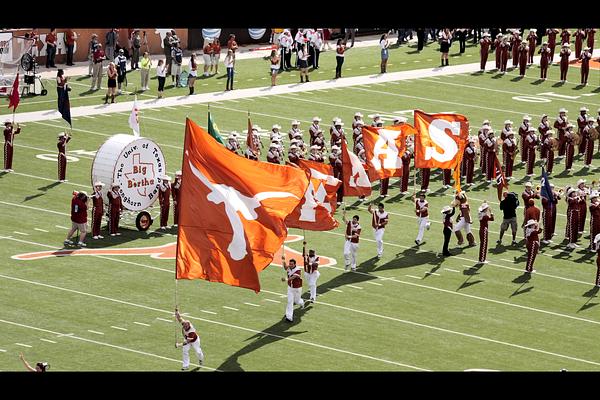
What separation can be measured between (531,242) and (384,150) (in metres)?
4.98

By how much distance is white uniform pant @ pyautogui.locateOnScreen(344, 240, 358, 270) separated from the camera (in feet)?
92.2

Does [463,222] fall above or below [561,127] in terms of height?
below

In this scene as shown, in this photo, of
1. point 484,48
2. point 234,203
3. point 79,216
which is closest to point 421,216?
point 79,216

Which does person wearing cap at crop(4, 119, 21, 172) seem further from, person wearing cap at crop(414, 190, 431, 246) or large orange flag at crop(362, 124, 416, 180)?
person wearing cap at crop(414, 190, 431, 246)

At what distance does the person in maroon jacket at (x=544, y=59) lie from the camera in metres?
49.1

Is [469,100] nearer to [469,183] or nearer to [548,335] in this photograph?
[469,183]

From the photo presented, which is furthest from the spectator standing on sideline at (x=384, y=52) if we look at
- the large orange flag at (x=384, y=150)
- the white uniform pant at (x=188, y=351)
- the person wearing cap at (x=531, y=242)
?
the white uniform pant at (x=188, y=351)

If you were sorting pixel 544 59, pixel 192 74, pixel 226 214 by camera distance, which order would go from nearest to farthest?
pixel 226 214, pixel 192 74, pixel 544 59

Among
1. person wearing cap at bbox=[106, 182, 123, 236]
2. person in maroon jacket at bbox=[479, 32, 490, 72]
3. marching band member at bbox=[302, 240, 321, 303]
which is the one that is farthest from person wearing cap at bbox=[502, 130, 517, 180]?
person in maroon jacket at bbox=[479, 32, 490, 72]

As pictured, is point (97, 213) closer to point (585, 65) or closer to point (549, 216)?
point (549, 216)

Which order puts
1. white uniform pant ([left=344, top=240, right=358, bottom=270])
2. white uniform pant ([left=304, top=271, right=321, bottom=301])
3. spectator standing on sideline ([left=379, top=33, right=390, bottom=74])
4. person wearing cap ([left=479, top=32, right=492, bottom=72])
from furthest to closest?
person wearing cap ([left=479, top=32, right=492, bottom=72])
spectator standing on sideline ([left=379, top=33, right=390, bottom=74])
white uniform pant ([left=344, top=240, right=358, bottom=270])
white uniform pant ([left=304, top=271, right=321, bottom=301])

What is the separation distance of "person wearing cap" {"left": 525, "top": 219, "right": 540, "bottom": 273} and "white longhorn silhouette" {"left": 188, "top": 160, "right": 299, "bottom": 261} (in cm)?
1047

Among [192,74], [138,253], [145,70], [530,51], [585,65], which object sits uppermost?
[530,51]

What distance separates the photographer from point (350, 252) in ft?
92.8
